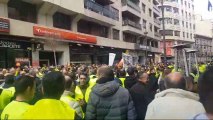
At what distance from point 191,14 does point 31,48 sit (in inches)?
2951

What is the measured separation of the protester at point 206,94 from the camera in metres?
2.63

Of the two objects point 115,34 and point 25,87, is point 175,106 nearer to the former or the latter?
point 25,87

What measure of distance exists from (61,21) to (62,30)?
2.53m

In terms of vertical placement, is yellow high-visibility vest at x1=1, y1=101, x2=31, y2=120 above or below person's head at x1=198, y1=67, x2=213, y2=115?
below

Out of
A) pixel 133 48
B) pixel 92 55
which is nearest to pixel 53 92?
pixel 92 55

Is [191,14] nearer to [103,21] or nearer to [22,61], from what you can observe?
[103,21]

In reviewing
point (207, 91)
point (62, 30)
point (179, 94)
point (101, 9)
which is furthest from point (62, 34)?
point (207, 91)

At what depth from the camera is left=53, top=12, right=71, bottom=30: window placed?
89.6 ft

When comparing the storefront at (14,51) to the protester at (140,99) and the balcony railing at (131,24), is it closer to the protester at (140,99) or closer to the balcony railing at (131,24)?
the protester at (140,99)

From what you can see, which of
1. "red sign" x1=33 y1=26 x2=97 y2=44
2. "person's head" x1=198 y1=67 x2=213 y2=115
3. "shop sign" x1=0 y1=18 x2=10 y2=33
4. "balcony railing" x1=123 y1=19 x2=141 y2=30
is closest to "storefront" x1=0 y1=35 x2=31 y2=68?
"shop sign" x1=0 y1=18 x2=10 y2=33

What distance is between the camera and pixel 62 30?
2592cm

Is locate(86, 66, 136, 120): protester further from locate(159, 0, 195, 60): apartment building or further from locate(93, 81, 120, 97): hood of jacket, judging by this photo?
locate(159, 0, 195, 60): apartment building

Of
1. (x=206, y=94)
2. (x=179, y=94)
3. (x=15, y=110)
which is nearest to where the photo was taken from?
(x=206, y=94)

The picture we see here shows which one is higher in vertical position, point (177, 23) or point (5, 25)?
point (177, 23)
